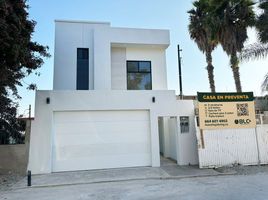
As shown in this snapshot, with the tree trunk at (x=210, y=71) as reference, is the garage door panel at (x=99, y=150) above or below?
below

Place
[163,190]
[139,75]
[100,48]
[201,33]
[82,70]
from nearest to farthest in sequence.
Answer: [163,190]
[100,48]
[82,70]
[139,75]
[201,33]

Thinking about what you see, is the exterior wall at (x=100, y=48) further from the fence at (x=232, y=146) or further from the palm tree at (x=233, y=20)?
the fence at (x=232, y=146)

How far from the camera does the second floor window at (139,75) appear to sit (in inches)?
603

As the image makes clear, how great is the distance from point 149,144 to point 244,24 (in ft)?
33.5

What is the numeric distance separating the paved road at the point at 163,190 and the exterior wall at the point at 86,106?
2.74 meters

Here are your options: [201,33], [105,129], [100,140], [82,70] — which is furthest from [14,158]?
[201,33]

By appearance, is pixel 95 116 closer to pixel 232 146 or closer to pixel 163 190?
pixel 163 190

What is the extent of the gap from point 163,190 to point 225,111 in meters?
5.83

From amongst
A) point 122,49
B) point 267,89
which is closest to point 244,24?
point 267,89

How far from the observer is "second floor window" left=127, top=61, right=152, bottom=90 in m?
15.3

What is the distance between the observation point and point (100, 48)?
1487 cm

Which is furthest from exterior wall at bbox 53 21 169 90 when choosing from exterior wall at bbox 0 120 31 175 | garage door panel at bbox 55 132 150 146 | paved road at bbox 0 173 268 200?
paved road at bbox 0 173 268 200

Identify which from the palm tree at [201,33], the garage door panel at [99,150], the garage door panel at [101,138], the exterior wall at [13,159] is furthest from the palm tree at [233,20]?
the exterior wall at [13,159]

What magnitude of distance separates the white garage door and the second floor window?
379 centimetres
